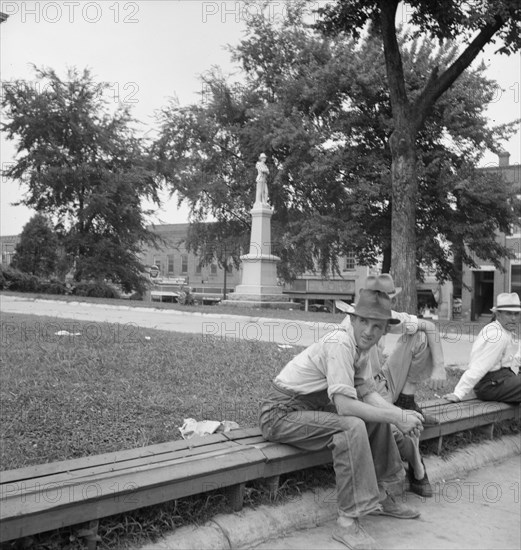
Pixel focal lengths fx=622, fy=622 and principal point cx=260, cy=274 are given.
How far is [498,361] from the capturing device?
19.1 ft

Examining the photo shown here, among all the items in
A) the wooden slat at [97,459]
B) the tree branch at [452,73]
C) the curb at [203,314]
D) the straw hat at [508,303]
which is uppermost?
the tree branch at [452,73]

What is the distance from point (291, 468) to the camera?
398 cm

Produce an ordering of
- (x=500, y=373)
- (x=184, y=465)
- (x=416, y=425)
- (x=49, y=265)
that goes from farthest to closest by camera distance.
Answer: (x=49, y=265) → (x=500, y=373) → (x=416, y=425) → (x=184, y=465)

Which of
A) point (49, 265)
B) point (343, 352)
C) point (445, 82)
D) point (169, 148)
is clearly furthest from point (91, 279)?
point (343, 352)

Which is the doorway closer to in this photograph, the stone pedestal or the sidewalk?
the stone pedestal

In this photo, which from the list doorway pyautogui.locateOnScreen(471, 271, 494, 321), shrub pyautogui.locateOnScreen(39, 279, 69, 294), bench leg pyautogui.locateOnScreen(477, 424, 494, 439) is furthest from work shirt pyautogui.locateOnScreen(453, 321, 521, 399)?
doorway pyautogui.locateOnScreen(471, 271, 494, 321)

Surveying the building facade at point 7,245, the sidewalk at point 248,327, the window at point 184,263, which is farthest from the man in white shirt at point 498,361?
the window at point 184,263

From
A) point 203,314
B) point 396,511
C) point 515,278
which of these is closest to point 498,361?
point 396,511

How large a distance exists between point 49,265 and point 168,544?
34.9m

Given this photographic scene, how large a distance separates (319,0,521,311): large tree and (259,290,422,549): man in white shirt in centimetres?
1182

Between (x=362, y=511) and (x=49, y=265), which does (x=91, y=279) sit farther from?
(x=362, y=511)

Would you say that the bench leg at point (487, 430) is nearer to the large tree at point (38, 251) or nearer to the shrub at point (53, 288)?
the shrub at point (53, 288)

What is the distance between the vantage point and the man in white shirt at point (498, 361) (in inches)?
225

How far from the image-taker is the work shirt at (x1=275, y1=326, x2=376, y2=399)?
3777mm
